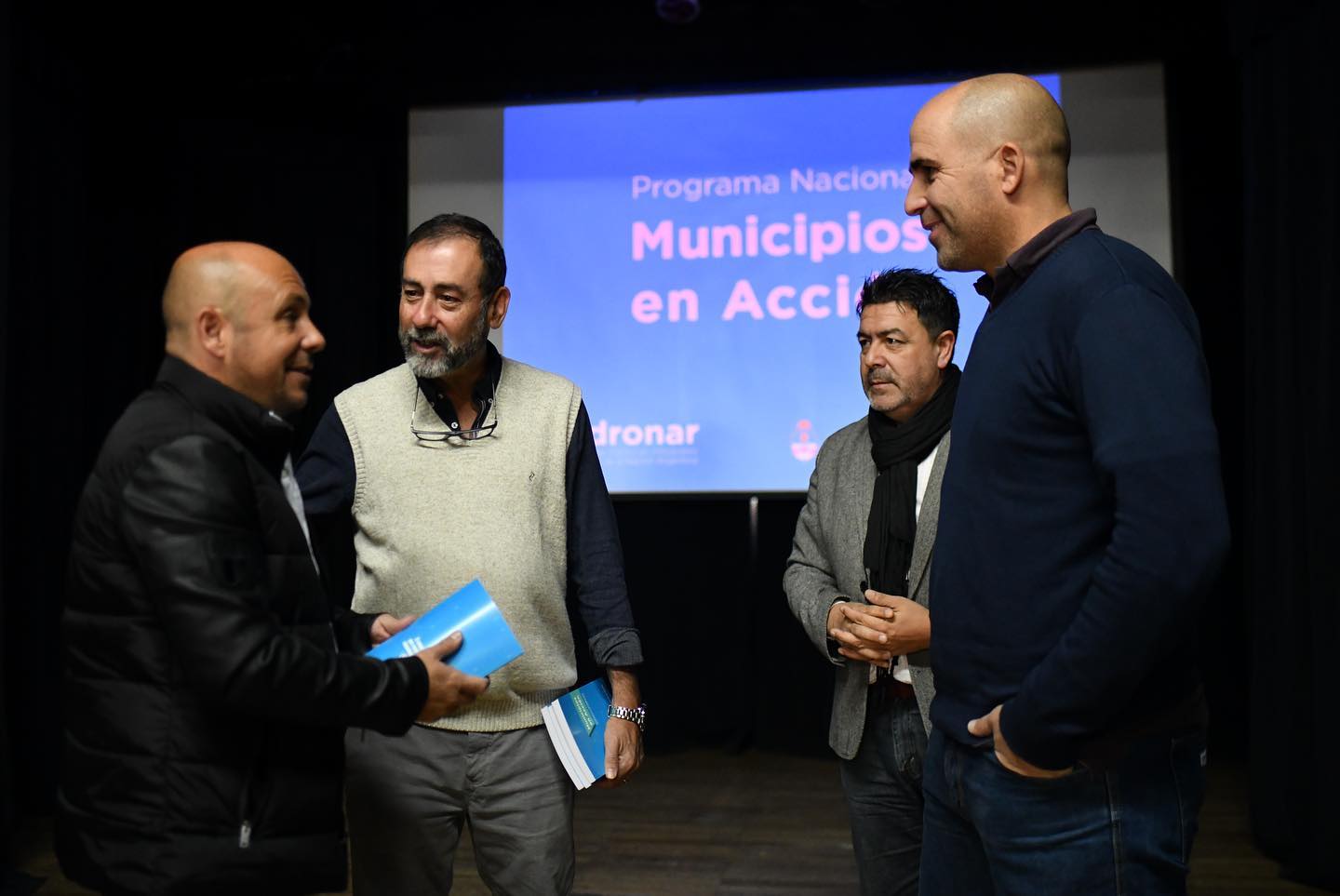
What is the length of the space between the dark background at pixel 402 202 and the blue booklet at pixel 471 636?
9.10 ft

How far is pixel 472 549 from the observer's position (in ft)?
6.15

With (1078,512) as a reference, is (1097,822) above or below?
below

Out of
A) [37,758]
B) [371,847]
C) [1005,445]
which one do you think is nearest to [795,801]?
[371,847]

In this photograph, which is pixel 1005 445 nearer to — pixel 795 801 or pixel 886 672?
pixel 886 672

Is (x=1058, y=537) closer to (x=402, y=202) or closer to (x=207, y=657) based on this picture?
→ (x=207, y=657)

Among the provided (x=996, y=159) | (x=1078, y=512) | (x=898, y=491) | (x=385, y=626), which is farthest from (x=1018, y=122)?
(x=385, y=626)

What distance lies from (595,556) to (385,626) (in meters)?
0.42

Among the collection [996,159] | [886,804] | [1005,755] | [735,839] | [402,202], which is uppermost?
[402,202]

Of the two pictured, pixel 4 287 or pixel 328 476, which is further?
pixel 4 287

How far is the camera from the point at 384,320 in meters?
5.07

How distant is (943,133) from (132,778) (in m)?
1.24

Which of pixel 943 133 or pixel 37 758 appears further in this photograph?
pixel 37 758

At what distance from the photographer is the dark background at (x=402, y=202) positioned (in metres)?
4.13

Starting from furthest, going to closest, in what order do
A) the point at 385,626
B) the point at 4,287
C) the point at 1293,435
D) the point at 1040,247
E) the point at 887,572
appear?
the point at 4,287, the point at 1293,435, the point at 887,572, the point at 385,626, the point at 1040,247
